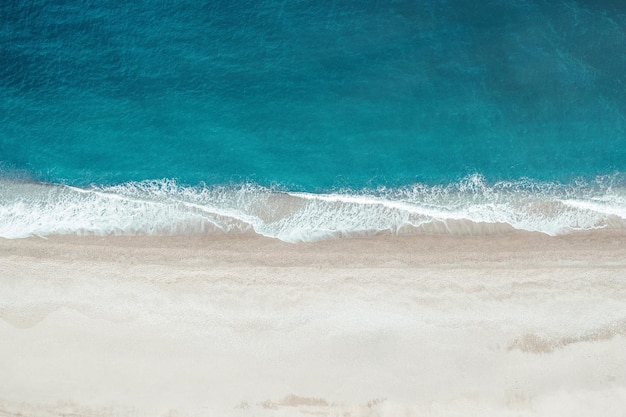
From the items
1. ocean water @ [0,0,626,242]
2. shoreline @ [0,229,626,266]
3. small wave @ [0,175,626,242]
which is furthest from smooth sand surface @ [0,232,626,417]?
ocean water @ [0,0,626,242]

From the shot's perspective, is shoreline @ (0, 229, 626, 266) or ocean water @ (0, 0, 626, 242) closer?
shoreline @ (0, 229, 626, 266)

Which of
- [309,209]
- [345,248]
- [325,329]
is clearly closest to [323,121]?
[309,209]

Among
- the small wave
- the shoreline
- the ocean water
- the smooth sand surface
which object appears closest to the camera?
the smooth sand surface

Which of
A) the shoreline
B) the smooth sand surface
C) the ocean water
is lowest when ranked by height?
the smooth sand surface

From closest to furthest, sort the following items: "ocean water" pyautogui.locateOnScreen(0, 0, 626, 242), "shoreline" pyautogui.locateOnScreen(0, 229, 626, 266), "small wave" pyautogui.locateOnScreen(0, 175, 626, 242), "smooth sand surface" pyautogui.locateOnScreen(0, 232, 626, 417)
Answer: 1. "smooth sand surface" pyautogui.locateOnScreen(0, 232, 626, 417)
2. "shoreline" pyautogui.locateOnScreen(0, 229, 626, 266)
3. "small wave" pyautogui.locateOnScreen(0, 175, 626, 242)
4. "ocean water" pyautogui.locateOnScreen(0, 0, 626, 242)

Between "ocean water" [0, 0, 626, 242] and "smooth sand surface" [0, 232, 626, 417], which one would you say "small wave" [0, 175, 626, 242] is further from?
"smooth sand surface" [0, 232, 626, 417]

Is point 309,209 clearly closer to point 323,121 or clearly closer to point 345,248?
point 345,248

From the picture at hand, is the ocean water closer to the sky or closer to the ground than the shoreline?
closer to the sky
